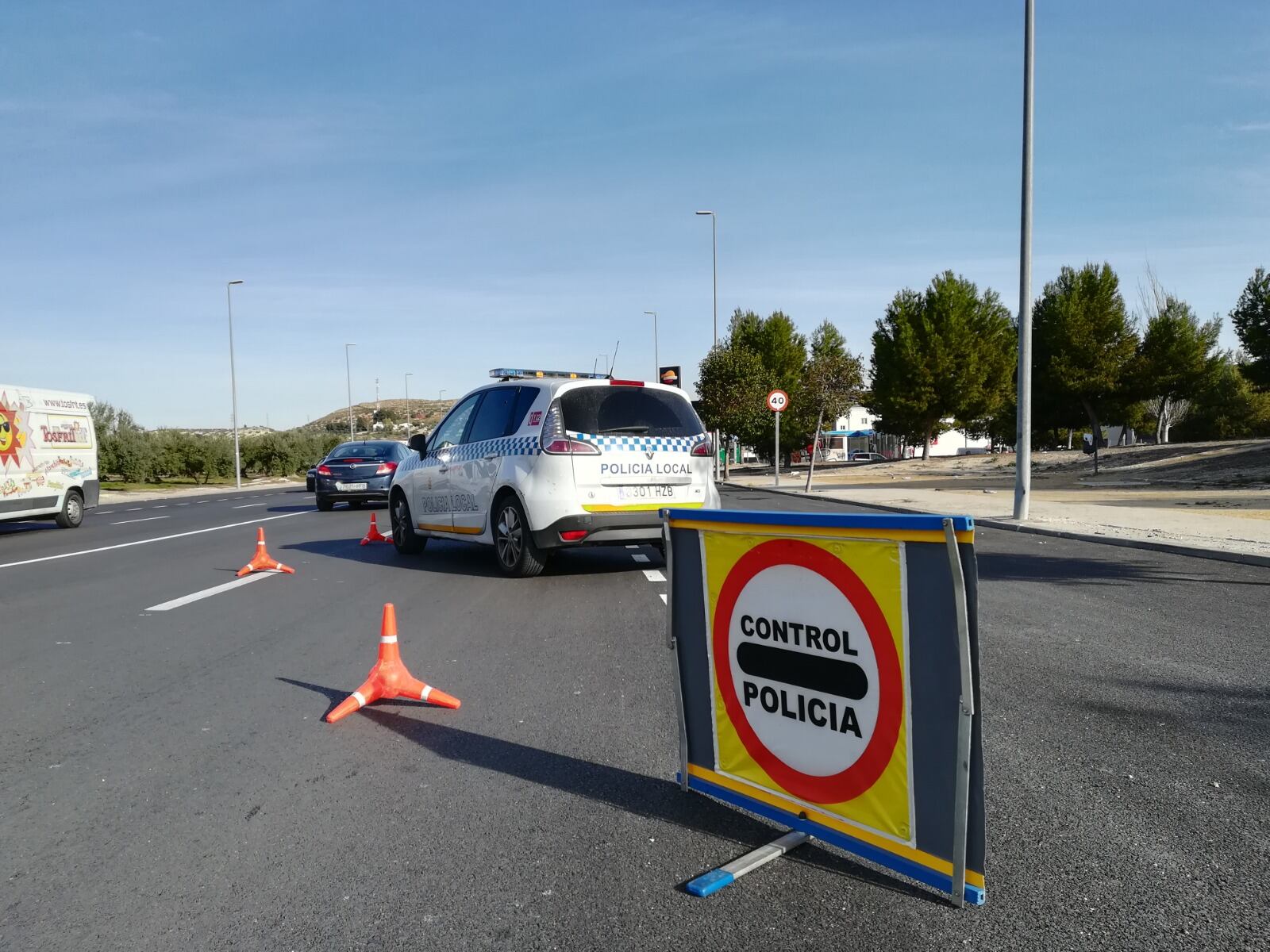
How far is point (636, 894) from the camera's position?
2.85 metres

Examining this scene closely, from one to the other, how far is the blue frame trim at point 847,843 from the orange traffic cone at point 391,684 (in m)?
1.89

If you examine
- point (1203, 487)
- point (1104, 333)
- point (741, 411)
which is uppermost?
point (1104, 333)

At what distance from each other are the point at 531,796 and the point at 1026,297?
15.0 metres

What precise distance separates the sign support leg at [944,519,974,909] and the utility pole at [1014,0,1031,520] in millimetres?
14037

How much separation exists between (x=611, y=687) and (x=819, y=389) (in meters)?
27.4

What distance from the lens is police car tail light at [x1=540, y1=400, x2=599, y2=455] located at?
29.3 ft

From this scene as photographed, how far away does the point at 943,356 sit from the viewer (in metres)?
53.0

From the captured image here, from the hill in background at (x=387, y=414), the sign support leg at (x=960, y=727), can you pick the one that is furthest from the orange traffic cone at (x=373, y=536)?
the hill in background at (x=387, y=414)

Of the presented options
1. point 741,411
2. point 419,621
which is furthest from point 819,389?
point 419,621

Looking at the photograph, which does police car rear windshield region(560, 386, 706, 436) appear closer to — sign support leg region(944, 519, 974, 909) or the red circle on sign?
the red circle on sign

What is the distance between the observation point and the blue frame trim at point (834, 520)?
8.59ft

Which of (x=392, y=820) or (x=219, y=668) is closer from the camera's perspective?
(x=392, y=820)

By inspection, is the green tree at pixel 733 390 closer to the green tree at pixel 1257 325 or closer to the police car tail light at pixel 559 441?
the green tree at pixel 1257 325

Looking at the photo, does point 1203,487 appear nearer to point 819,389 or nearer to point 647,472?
point 819,389
